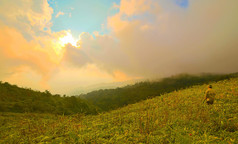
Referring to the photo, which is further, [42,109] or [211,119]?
[42,109]

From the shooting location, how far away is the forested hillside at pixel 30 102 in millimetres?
15570

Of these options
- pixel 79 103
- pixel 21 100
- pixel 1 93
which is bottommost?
pixel 79 103

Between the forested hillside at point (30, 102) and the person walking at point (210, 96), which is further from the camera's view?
the forested hillside at point (30, 102)

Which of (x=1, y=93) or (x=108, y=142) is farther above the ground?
(x=1, y=93)

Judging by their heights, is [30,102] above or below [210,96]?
above

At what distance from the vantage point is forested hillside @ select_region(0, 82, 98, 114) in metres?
15.6

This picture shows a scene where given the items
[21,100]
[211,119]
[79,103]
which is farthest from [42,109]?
[211,119]

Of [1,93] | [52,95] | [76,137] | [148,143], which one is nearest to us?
[148,143]

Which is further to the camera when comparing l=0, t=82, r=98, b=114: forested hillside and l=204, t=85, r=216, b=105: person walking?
l=0, t=82, r=98, b=114: forested hillside

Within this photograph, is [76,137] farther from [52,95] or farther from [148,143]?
[52,95]

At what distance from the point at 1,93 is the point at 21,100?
227cm

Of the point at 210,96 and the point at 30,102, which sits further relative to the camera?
the point at 30,102

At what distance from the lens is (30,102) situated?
17.6 m

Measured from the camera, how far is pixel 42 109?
675 inches
